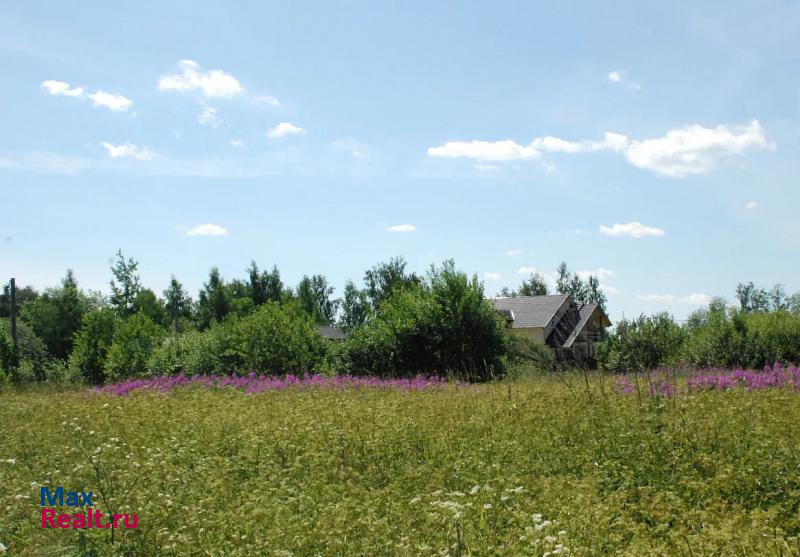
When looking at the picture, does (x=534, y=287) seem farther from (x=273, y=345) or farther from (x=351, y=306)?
(x=273, y=345)

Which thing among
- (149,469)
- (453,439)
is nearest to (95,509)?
(149,469)

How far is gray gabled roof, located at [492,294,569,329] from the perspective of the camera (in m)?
49.5

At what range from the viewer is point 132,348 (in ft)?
72.8

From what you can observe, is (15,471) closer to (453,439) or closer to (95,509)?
(95,509)

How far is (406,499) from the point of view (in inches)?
223

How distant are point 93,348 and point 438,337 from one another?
13.4m

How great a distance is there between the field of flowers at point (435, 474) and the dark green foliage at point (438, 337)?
9482 millimetres

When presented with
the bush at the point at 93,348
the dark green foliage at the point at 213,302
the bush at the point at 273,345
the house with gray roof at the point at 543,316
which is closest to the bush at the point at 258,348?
the bush at the point at 273,345

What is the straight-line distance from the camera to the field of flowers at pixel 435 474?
4418 millimetres

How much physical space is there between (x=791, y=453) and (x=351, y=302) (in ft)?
238

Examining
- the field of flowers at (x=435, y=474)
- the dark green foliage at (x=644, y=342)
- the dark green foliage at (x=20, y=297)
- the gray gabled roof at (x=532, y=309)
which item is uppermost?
the dark green foliage at (x=20, y=297)

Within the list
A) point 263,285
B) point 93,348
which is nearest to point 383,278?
point 263,285

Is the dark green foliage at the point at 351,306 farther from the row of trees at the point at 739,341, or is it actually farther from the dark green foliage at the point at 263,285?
the row of trees at the point at 739,341

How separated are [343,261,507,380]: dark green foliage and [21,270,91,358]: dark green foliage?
117 feet
